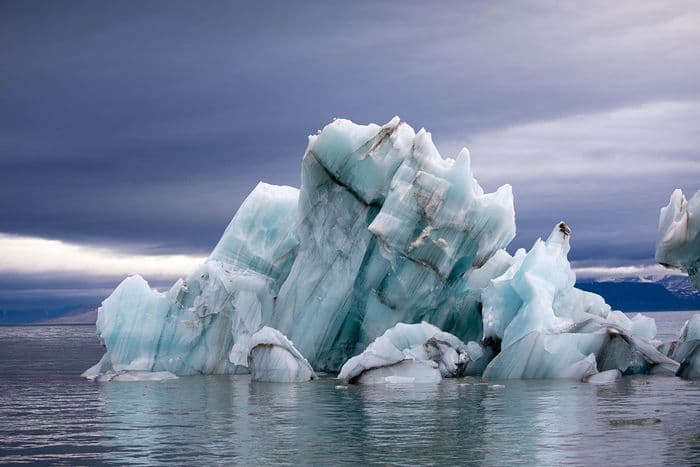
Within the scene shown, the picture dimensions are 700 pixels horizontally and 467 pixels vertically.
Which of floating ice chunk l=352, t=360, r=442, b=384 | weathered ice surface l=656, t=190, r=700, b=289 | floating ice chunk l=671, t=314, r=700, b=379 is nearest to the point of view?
floating ice chunk l=671, t=314, r=700, b=379

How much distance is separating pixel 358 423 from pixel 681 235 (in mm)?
10953

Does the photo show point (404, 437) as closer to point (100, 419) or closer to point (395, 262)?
point (100, 419)

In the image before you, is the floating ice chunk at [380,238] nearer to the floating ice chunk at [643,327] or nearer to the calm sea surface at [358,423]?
→ the calm sea surface at [358,423]

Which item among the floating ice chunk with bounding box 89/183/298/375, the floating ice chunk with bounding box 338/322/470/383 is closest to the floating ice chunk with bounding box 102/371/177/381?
the floating ice chunk with bounding box 89/183/298/375

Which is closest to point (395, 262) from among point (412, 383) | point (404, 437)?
point (412, 383)

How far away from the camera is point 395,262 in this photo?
26062 millimetres

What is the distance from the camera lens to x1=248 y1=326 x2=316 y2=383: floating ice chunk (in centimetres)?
2400

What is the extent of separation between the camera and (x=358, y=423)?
1603cm

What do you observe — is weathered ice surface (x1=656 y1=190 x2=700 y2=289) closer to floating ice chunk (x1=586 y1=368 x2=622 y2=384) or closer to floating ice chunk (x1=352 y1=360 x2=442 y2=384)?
floating ice chunk (x1=586 y1=368 x2=622 y2=384)

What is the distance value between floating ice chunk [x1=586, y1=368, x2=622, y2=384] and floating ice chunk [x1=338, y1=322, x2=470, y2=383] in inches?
126

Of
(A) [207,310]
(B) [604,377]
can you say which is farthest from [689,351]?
(A) [207,310]

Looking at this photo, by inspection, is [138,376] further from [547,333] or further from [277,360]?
[547,333]

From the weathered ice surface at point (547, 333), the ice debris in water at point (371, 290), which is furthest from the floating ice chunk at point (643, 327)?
the weathered ice surface at point (547, 333)

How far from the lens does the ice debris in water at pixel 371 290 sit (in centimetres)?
2439
